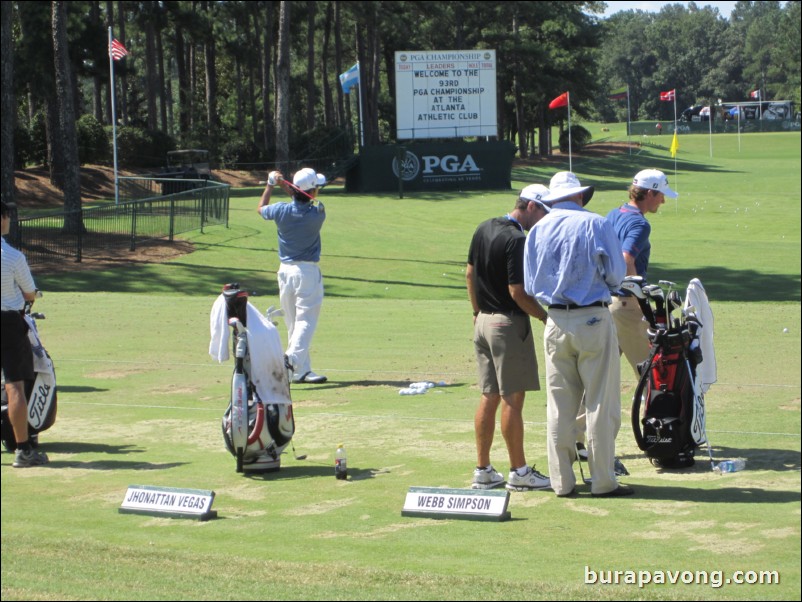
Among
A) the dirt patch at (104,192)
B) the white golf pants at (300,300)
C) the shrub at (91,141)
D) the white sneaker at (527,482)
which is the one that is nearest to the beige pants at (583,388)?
the white sneaker at (527,482)

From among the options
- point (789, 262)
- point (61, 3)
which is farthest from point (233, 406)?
point (61, 3)

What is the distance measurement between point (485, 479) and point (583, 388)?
35.0 inches

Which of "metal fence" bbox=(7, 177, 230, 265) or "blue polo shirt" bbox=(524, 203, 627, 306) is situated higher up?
"blue polo shirt" bbox=(524, 203, 627, 306)

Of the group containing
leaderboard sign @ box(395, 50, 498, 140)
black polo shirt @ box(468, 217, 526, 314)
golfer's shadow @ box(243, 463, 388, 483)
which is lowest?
golfer's shadow @ box(243, 463, 388, 483)

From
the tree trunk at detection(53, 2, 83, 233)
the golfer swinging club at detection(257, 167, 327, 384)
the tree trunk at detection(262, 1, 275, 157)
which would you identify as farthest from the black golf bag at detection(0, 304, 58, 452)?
the tree trunk at detection(262, 1, 275, 157)

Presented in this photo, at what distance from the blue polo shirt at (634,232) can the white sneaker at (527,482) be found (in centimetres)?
198

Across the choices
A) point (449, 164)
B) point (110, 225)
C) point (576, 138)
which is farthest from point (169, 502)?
point (576, 138)

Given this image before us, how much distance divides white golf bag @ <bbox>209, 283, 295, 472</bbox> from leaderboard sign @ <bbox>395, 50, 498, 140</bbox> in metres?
43.9

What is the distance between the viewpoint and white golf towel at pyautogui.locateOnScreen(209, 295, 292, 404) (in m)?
8.23

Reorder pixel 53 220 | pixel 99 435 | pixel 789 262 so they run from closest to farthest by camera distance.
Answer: pixel 99 435, pixel 789 262, pixel 53 220

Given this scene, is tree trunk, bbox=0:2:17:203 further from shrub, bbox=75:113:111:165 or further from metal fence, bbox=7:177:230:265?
shrub, bbox=75:113:111:165

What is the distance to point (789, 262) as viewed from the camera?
1131 inches

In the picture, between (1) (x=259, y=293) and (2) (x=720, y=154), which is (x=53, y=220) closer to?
(1) (x=259, y=293)

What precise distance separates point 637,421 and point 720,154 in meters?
74.9
